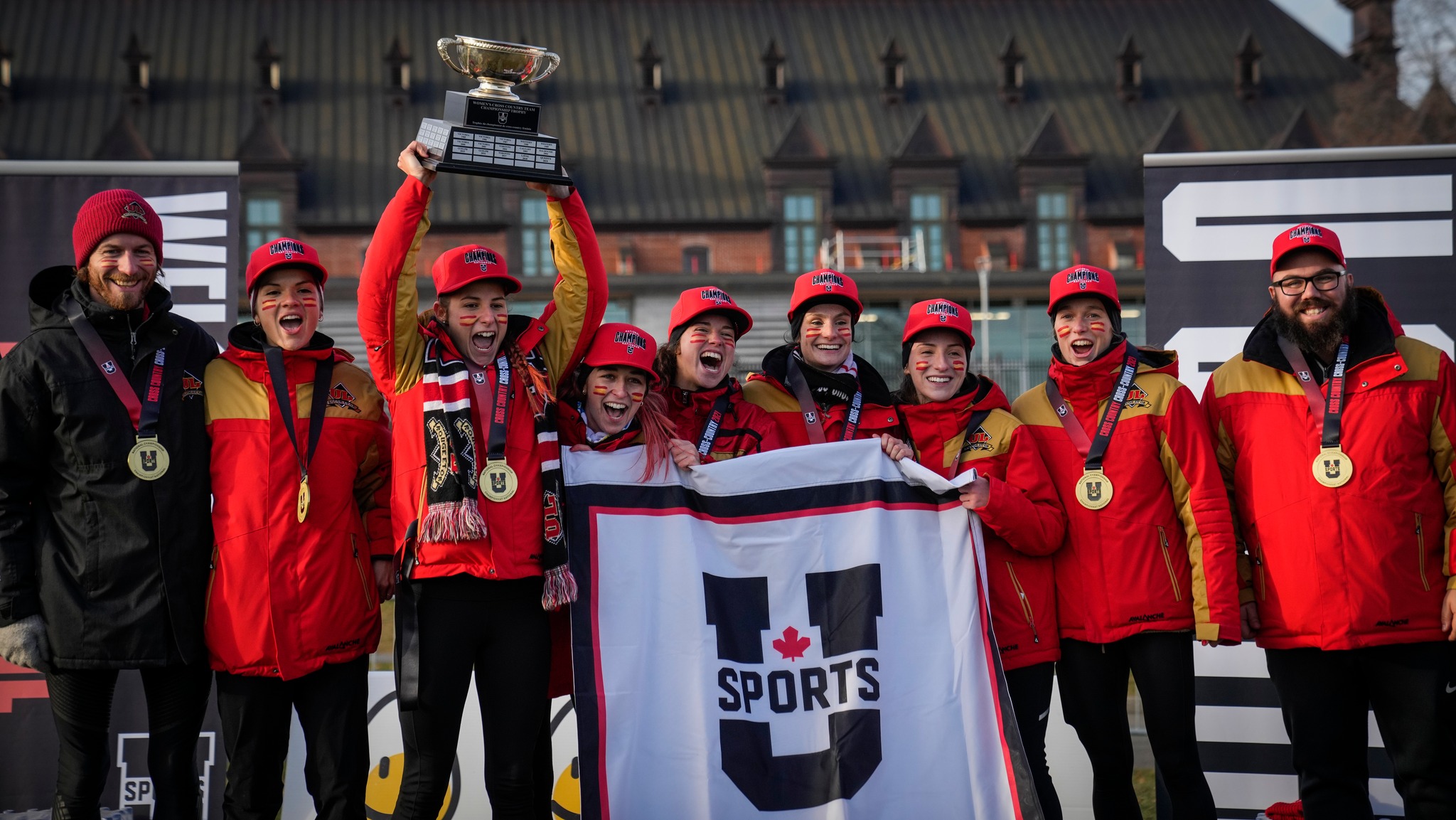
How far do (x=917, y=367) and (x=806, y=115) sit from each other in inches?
1684

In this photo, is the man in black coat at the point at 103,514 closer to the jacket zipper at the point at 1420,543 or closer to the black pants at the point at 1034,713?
the black pants at the point at 1034,713

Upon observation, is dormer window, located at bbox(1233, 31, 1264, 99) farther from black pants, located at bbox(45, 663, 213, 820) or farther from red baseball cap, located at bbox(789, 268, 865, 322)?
black pants, located at bbox(45, 663, 213, 820)

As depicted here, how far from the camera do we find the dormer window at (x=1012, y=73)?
157 ft

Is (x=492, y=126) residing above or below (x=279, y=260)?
above

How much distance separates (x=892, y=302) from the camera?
40.3 meters

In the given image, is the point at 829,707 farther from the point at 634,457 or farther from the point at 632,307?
the point at 632,307

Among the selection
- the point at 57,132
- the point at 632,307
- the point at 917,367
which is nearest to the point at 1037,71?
the point at 632,307

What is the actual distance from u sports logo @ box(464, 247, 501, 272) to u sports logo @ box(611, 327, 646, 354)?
56 cm

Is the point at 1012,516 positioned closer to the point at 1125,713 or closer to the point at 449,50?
the point at 1125,713

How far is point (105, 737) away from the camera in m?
4.79

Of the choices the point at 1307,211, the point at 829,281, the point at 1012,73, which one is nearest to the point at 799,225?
the point at 1012,73

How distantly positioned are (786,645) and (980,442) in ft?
3.78

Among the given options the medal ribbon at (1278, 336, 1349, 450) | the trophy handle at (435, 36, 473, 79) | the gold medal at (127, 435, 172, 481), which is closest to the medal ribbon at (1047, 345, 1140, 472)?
the medal ribbon at (1278, 336, 1349, 450)

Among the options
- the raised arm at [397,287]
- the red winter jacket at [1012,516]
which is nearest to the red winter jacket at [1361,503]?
the red winter jacket at [1012,516]
